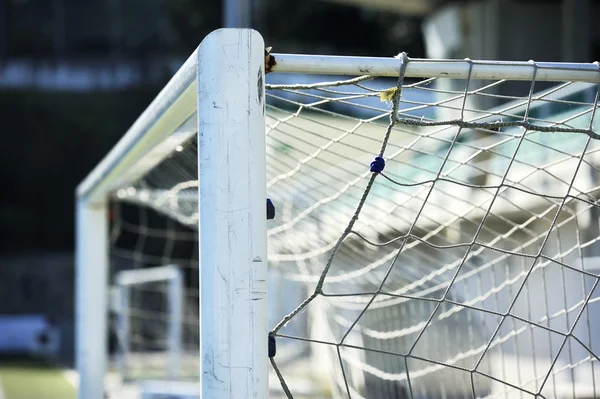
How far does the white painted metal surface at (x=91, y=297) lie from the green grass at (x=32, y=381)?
365cm

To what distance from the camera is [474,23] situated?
11.9 meters

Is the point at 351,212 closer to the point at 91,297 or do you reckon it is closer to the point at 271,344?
the point at 91,297

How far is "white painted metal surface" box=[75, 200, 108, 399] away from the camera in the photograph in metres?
4.26

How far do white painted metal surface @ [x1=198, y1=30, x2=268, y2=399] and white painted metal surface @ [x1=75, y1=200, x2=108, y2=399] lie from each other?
107 inches

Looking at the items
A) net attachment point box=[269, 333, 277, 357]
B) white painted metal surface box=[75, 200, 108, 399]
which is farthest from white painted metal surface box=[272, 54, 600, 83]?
white painted metal surface box=[75, 200, 108, 399]

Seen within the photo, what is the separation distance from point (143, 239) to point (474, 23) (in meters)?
9.92

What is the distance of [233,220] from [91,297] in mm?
2851

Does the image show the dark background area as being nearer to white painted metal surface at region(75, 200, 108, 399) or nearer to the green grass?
the green grass

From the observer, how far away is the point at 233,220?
5.49 feet

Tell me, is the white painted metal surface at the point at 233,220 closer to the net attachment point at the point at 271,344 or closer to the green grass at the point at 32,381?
the net attachment point at the point at 271,344

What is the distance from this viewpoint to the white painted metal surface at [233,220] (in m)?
1.65

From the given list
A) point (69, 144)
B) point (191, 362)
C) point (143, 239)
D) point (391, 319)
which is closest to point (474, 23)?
point (191, 362)

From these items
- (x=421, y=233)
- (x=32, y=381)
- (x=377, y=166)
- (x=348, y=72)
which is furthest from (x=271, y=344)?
(x=32, y=381)

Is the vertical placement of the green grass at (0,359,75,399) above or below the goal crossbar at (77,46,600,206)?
below
